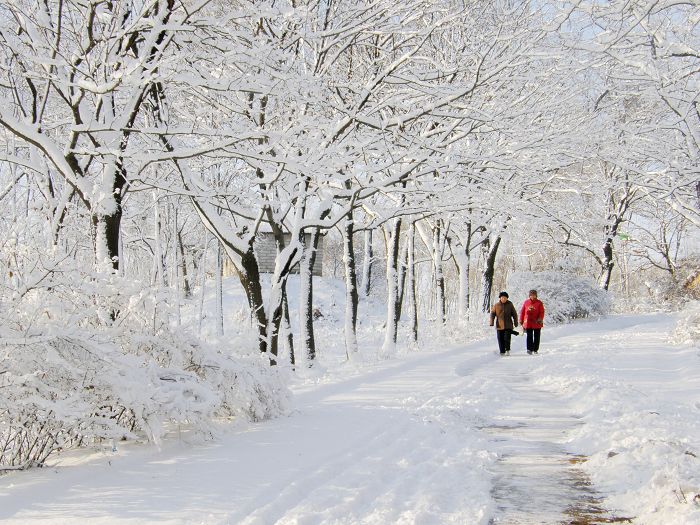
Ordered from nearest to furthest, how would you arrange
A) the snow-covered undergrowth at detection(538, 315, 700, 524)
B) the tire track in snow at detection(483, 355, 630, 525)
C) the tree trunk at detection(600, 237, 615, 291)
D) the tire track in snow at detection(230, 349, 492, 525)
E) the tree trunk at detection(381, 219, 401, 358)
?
the tire track in snow at detection(230, 349, 492, 525) < the tire track in snow at detection(483, 355, 630, 525) < the snow-covered undergrowth at detection(538, 315, 700, 524) < the tree trunk at detection(381, 219, 401, 358) < the tree trunk at detection(600, 237, 615, 291)

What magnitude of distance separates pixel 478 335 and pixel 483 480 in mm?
19079

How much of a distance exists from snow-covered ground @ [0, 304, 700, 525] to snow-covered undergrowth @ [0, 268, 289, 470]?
1.03 ft

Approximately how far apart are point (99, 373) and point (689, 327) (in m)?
17.3

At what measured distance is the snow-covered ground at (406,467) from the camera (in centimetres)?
443

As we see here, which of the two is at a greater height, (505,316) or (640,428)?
(505,316)

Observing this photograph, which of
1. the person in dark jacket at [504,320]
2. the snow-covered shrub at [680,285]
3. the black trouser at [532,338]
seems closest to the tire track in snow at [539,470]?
the person in dark jacket at [504,320]

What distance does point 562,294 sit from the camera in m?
31.5

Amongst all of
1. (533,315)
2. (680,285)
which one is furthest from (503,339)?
(680,285)

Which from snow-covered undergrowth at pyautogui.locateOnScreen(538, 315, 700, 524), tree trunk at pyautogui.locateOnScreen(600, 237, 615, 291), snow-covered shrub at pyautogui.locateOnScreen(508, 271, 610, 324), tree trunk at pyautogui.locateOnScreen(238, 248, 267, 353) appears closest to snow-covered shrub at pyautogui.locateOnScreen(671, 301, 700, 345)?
snow-covered undergrowth at pyautogui.locateOnScreen(538, 315, 700, 524)

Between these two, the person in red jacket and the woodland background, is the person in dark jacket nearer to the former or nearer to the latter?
the person in red jacket

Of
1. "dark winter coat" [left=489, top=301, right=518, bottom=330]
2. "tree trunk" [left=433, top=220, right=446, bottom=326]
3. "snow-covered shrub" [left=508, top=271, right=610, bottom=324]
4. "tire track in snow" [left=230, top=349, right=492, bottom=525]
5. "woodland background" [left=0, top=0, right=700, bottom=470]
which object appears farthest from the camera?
"snow-covered shrub" [left=508, top=271, right=610, bottom=324]

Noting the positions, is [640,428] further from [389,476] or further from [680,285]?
[680,285]

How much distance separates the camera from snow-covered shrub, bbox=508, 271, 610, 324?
3103cm

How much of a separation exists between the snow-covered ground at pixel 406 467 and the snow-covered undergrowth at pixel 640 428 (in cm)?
2
